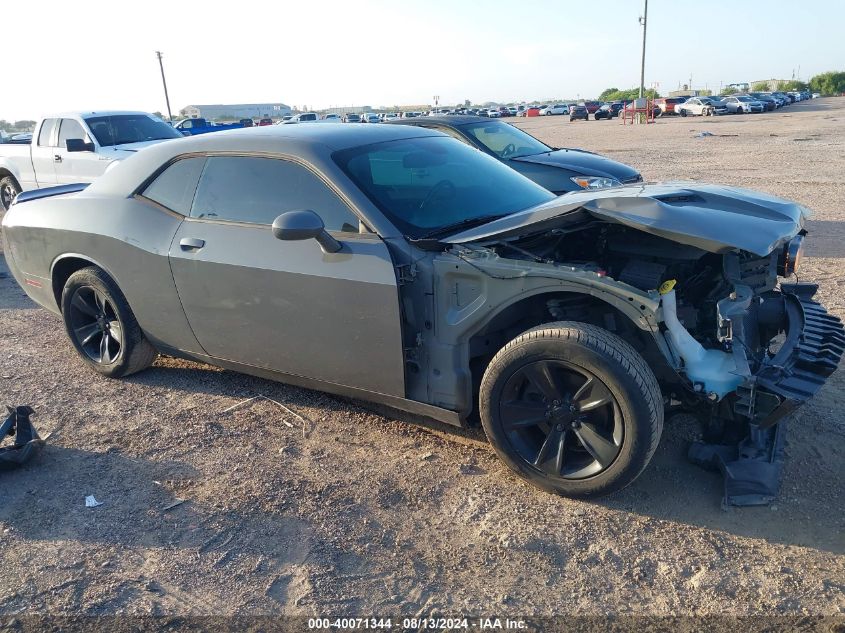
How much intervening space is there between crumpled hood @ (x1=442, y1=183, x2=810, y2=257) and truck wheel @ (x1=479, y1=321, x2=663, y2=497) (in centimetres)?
50

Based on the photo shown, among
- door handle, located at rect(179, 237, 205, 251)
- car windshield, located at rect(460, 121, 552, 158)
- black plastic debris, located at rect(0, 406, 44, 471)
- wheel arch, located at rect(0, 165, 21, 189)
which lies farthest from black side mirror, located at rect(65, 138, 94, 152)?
black plastic debris, located at rect(0, 406, 44, 471)

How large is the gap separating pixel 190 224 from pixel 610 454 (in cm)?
268

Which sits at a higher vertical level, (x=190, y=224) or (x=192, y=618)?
(x=190, y=224)

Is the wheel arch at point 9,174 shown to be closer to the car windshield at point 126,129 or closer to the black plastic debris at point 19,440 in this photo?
the car windshield at point 126,129

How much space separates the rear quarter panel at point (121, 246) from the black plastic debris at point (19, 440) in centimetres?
91

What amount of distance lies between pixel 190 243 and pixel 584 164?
5.76 m

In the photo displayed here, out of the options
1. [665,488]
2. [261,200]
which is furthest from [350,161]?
[665,488]

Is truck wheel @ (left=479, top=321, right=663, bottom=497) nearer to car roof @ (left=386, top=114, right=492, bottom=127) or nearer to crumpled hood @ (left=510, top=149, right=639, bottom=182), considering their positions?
crumpled hood @ (left=510, top=149, right=639, bottom=182)

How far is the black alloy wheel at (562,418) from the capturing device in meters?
3.01

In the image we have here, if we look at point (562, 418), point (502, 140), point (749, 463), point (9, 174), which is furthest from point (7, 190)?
point (749, 463)

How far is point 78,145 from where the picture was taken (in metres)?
10.3

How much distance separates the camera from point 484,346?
3.49 m

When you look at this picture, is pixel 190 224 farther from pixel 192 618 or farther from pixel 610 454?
pixel 610 454

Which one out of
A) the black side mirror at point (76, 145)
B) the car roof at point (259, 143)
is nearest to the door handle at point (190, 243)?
the car roof at point (259, 143)
